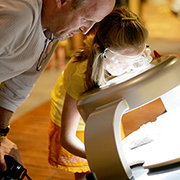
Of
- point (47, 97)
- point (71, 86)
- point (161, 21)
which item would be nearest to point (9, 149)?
point (71, 86)

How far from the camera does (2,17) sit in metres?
0.84

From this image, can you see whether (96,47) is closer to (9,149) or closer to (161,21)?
(9,149)

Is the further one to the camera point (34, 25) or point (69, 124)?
point (69, 124)

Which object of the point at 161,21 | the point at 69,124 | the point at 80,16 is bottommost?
the point at 161,21

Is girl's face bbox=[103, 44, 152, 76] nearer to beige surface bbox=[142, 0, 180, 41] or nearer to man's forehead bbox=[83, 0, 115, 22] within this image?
man's forehead bbox=[83, 0, 115, 22]

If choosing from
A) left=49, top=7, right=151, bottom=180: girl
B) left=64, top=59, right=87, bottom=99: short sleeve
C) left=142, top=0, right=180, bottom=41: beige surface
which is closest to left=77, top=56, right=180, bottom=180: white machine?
left=49, top=7, right=151, bottom=180: girl

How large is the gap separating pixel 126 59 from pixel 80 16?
234 millimetres

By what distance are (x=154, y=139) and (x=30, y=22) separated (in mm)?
573

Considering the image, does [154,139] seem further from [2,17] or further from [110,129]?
[2,17]

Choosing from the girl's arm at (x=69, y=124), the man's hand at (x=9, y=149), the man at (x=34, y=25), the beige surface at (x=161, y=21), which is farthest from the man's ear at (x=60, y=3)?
the beige surface at (x=161, y=21)

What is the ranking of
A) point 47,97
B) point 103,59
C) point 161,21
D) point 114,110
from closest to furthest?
point 114,110, point 103,59, point 47,97, point 161,21

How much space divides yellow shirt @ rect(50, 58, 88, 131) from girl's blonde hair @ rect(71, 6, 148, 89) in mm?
92

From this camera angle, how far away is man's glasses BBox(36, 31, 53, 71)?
1101 millimetres

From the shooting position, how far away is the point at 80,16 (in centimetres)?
100
